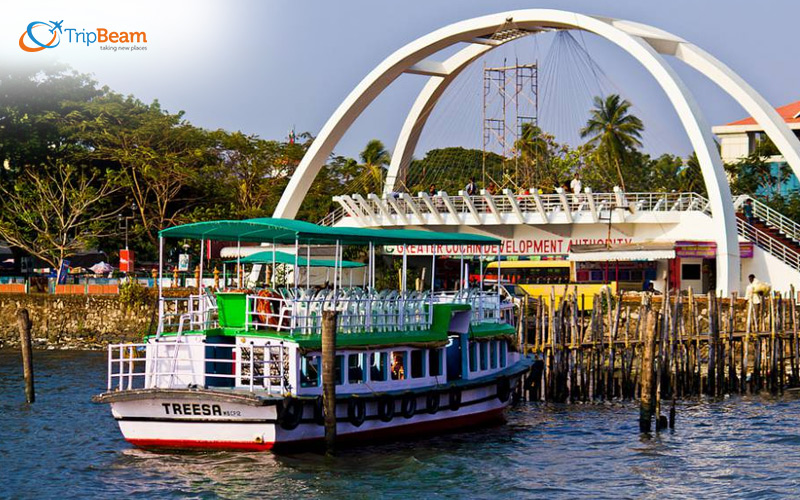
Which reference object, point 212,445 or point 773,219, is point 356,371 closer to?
point 212,445

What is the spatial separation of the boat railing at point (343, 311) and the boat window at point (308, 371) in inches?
22.0

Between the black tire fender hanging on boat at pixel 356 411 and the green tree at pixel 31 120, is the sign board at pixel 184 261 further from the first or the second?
the black tire fender hanging on boat at pixel 356 411

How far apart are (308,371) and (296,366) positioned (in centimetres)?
151

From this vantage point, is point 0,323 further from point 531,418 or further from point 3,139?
point 531,418

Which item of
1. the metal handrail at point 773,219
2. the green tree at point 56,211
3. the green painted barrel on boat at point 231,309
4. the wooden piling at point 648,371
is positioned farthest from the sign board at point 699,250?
the green tree at point 56,211

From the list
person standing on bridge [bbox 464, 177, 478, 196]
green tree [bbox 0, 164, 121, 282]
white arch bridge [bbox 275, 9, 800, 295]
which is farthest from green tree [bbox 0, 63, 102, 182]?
person standing on bridge [bbox 464, 177, 478, 196]

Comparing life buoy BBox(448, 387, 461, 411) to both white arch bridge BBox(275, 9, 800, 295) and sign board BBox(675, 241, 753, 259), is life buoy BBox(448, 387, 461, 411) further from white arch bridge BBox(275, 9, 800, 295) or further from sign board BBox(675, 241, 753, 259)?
sign board BBox(675, 241, 753, 259)

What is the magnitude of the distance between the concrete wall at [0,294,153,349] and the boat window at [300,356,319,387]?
2957 cm

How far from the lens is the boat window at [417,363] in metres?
26.1

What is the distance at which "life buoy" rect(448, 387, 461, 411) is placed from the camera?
26500 millimetres

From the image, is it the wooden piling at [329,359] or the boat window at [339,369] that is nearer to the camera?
the wooden piling at [329,359]

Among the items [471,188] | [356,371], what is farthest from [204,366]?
[471,188]

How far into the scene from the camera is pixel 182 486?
21484 millimetres

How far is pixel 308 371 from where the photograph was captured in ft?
80.5
